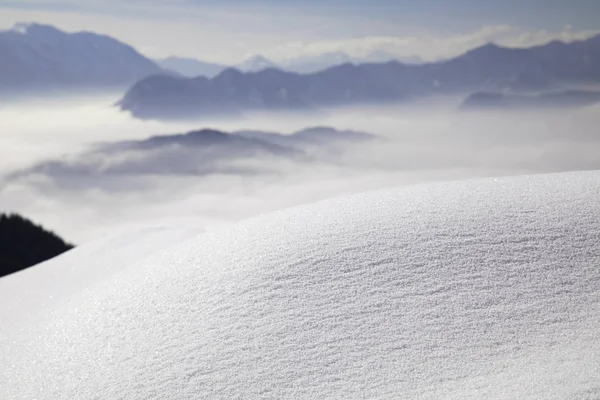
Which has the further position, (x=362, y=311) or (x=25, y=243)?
(x=25, y=243)

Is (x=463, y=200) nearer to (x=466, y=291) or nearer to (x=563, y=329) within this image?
(x=466, y=291)

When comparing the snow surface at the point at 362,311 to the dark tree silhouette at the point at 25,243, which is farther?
the dark tree silhouette at the point at 25,243

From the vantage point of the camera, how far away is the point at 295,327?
4.84 metres

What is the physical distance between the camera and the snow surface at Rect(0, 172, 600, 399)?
14.3ft

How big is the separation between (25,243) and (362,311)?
41.4ft

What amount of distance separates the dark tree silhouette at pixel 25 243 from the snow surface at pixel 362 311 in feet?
26.8

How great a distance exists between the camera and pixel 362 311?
492cm

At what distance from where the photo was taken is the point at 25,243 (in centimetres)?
1516

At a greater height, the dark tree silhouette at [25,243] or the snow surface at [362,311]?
the dark tree silhouette at [25,243]

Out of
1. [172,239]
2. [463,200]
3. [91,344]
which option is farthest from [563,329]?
[172,239]

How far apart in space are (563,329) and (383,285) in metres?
1.43

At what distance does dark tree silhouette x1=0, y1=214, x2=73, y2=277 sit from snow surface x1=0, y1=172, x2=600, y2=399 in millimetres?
8157

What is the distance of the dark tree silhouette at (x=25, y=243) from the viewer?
14211 millimetres

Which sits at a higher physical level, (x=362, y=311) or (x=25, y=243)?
(x=25, y=243)
